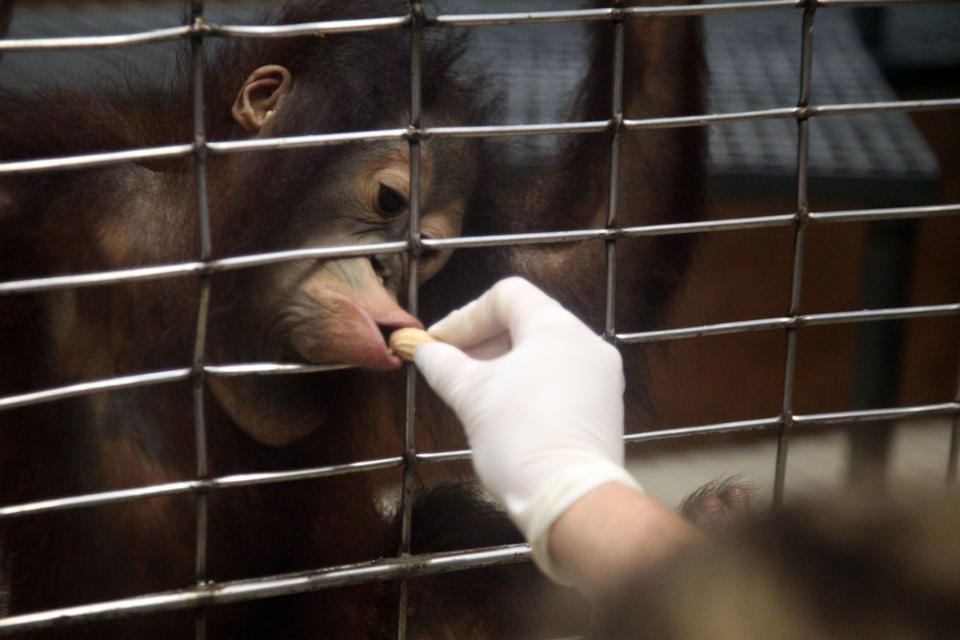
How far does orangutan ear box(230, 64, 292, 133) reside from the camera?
4.16 ft

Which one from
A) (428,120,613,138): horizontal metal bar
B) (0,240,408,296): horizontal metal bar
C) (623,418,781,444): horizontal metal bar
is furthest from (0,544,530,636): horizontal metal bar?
(428,120,613,138): horizontal metal bar

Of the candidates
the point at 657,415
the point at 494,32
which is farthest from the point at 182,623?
the point at 494,32

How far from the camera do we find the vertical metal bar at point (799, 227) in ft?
3.31

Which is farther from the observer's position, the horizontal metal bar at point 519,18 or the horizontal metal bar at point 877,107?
the horizontal metal bar at point 877,107

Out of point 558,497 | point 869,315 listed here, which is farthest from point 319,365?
point 869,315

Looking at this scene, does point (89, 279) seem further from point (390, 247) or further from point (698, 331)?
point (698, 331)

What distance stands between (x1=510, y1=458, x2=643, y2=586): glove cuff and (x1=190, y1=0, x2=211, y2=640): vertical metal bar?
316mm

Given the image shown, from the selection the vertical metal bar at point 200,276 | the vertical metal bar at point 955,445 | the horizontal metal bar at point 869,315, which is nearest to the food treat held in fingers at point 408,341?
the vertical metal bar at point 200,276

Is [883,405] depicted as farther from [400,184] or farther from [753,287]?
[400,184]

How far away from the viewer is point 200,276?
0.88 metres

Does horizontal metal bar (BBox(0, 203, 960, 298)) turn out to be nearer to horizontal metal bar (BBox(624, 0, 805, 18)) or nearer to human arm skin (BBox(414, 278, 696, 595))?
human arm skin (BBox(414, 278, 696, 595))

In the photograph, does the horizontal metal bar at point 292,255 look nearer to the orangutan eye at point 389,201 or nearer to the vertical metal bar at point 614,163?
the vertical metal bar at point 614,163

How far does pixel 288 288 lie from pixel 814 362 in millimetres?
1307

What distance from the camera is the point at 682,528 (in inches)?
25.3
